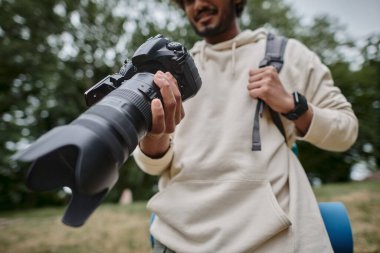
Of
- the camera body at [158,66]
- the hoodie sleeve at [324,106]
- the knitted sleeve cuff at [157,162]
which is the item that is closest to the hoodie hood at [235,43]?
the hoodie sleeve at [324,106]

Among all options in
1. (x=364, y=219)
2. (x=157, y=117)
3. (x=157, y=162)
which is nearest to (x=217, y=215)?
(x=157, y=162)

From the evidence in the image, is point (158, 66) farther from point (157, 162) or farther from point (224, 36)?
point (224, 36)

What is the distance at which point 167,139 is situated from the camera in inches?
44.2

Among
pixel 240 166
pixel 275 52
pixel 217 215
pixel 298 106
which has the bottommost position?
pixel 217 215

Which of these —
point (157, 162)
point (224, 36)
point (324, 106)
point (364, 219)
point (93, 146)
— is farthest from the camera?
point (364, 219)

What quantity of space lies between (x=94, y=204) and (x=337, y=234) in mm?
871

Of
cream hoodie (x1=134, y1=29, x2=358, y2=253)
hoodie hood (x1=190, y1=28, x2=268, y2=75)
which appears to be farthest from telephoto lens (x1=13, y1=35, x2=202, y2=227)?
hoodie hood (x1=190, y1=28, x2=268, y2=75)

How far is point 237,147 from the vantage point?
113 cm

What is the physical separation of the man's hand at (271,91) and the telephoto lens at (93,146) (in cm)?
40

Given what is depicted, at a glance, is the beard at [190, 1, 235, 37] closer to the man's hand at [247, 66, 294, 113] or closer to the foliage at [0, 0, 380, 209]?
the man's hand at [247, 66, 294, 113]

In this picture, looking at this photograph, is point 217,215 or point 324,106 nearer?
point 217,215

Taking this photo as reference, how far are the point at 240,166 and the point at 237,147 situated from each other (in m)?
0.07

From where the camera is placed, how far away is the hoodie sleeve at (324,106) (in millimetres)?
1188

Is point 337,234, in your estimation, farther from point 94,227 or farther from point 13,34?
point 13,34
